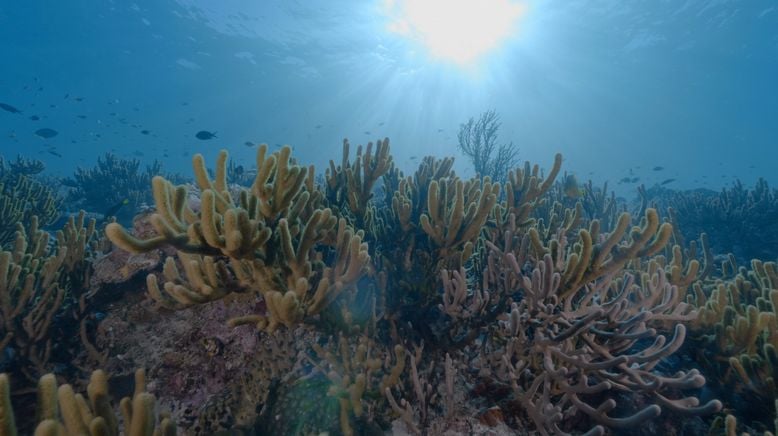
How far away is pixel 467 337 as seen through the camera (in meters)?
2.69

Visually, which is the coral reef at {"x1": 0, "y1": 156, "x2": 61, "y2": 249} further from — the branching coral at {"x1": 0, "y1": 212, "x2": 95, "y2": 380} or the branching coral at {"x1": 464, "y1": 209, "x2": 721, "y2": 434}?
the branching coral at {"x1": 464, "y1": 209, "x2": 721, "y2": 434}

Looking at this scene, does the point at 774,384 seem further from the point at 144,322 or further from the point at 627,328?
the point at 144,322

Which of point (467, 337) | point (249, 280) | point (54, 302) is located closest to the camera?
point (249, 280)

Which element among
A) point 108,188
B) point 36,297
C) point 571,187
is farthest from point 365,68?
point 36,297

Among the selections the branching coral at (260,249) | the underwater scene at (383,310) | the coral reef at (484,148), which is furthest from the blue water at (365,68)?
the branching coral at (260,249)

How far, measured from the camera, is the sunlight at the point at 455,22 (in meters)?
27.6

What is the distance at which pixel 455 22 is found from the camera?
3133 centimetres

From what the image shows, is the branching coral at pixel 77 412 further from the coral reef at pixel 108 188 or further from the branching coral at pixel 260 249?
the coral reef at pixel 108 188

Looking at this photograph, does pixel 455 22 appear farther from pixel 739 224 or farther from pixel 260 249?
pixel 260 249

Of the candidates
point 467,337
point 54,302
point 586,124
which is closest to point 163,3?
point 54,302

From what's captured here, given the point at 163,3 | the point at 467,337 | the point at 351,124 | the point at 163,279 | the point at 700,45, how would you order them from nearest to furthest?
the point at 467,337 < the point at 163,279 < the point at 163,3 < the point at 700,45 < the point at 351,124

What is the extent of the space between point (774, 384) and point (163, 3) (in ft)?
126

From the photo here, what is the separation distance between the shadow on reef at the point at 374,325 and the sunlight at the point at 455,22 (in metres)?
28.6

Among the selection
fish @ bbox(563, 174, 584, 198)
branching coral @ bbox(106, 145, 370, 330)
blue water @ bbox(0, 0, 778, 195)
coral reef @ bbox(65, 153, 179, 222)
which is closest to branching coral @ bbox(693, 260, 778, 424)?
branching coral @ bbox(106, 145, 370, 330)
